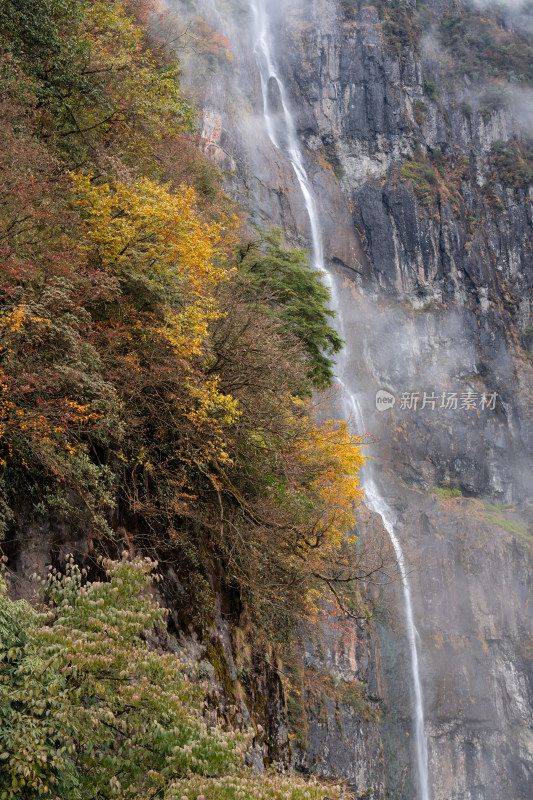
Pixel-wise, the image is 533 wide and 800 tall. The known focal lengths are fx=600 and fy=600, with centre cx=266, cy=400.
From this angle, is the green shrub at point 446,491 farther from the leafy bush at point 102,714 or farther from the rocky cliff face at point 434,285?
the leafy bush at point 102,714

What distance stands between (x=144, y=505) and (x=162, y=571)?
977 millimetres

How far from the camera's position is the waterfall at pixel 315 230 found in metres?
26.5

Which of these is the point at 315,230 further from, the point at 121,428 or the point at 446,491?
the point at 121,428

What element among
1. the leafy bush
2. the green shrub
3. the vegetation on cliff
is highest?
the green shrub

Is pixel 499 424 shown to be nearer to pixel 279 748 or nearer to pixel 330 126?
pixel 330 126

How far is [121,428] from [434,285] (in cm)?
3828

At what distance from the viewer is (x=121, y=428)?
20.2 ft

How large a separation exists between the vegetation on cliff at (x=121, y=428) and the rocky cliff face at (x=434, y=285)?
19266mm

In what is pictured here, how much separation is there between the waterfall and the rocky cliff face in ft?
1.95

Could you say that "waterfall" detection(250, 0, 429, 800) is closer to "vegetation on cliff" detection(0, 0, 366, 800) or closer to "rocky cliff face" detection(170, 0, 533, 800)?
"rocky cliff face" detection(170, 0, 533, 800)

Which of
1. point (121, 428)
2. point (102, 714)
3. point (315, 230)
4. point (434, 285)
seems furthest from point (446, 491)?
point (102, 714)

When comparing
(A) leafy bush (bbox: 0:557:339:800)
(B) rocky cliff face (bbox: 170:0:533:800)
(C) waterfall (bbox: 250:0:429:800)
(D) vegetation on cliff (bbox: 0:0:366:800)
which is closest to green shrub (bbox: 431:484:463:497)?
(B) rocky cliff face (bbox: 170:0:533:800)

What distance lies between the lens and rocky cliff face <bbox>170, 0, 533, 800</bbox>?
1116 inches

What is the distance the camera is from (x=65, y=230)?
267 inches
